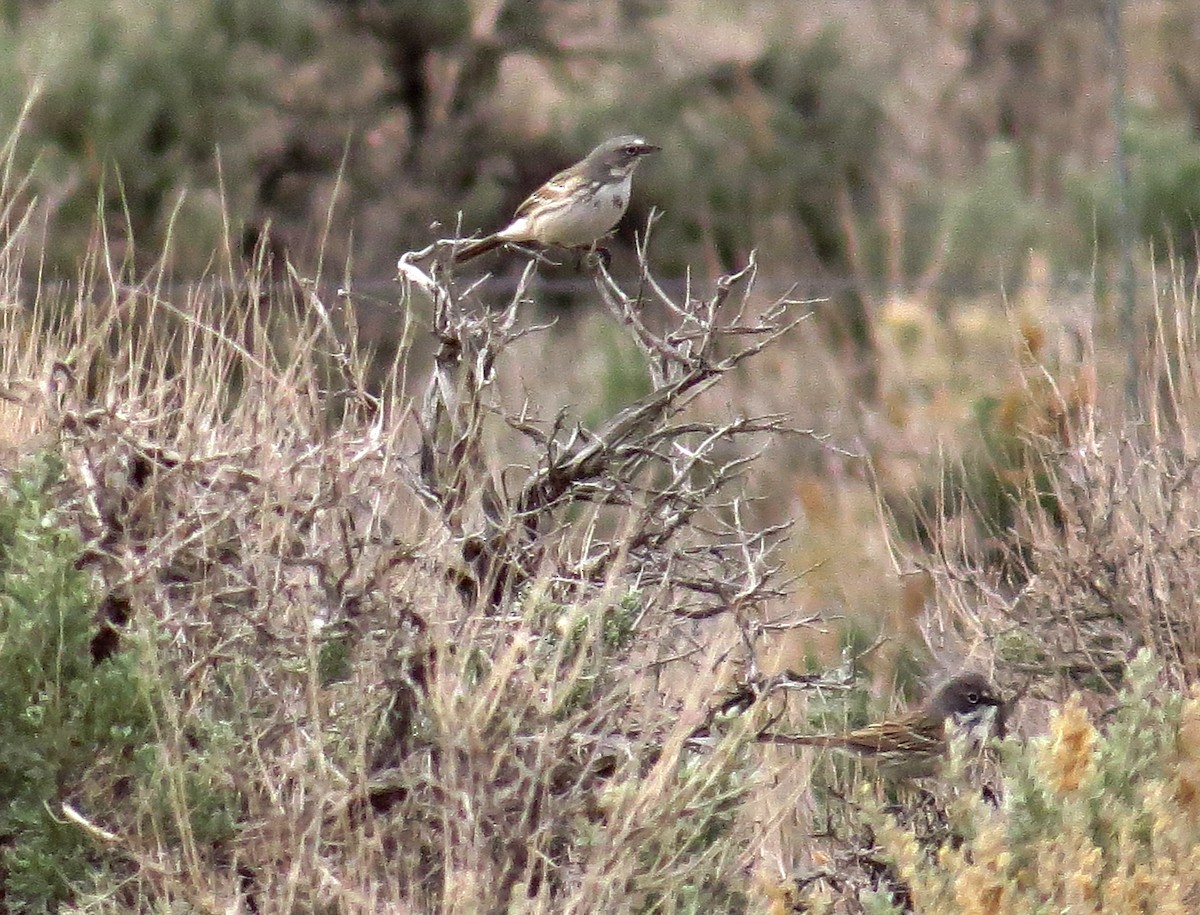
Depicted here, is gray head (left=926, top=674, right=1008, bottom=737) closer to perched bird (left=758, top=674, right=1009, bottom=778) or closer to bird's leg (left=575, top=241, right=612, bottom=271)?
perched bird (left=758, top=674, right=1009, bottom=778)

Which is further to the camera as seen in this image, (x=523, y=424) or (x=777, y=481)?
(x=777, y=481)

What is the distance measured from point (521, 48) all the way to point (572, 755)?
14.2 m

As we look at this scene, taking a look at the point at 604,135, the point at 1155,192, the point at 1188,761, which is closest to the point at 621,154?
the point at 1188,761

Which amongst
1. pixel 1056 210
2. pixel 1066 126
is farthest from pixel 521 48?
pixel 1066 126

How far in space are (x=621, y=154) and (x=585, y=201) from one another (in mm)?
409

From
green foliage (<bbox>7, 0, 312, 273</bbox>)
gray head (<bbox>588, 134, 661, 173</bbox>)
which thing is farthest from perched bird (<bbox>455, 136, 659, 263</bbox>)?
green foliage (<bbox>7, 0, 312, 273</bbox>)

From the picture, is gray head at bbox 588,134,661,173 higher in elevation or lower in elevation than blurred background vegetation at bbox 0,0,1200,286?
higher

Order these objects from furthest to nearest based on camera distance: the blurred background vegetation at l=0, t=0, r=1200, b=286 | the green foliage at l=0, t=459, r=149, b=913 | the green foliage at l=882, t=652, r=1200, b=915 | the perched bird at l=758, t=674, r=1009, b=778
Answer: the blurred background vegetation at l=0, t=0, r=1200, b=286 < the perched bird at l=758, t=674, r=1009, b=778 < the green foliage at l=0, t=459, r=149, b=913 < the green foliage at l=882, t=652, r=1200, b=915

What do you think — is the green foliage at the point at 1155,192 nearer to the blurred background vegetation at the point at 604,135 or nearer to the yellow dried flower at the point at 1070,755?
the blurred background vegetation at the point at 604,135

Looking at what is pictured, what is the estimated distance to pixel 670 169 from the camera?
1861 cm

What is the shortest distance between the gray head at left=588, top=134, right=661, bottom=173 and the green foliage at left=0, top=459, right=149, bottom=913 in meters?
3.04

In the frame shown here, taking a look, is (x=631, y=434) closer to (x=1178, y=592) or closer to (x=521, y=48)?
(x=1178, y=592)

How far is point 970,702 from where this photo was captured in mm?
6031

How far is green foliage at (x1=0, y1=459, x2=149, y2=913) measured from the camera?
4.97 metres
